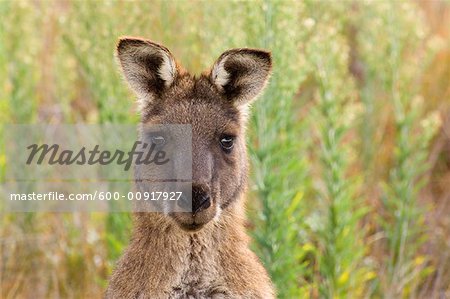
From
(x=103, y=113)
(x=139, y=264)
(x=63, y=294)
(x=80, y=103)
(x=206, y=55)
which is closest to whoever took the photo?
(x=139, y=264)

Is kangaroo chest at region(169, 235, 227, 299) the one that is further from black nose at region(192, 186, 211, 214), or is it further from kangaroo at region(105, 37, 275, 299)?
black nose at region(192, 186, 211, 214)

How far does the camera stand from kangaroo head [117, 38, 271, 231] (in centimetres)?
441

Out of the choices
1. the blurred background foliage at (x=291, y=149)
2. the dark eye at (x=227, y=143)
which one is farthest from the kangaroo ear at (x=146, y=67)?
the blurred background foliage at (x=291, y=149)

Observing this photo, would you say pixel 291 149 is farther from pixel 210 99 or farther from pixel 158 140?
pixel 158 140

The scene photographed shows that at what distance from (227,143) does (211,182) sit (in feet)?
1.18

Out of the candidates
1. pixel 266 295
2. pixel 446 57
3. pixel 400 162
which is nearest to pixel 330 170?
pixel 400 162

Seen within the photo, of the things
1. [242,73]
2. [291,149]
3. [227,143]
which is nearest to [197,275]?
[227,143]

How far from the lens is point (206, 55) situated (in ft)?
21.4

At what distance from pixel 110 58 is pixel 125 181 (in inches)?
37.5

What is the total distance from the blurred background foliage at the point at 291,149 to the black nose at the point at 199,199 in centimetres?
186

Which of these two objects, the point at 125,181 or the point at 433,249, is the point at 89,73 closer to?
the point at 125,181

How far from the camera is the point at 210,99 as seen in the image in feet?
15.1

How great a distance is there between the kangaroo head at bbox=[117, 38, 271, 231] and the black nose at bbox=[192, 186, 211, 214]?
0.12m

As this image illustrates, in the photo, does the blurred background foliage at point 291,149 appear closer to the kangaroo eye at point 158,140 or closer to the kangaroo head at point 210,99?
the kangaroo head at point 210,99
